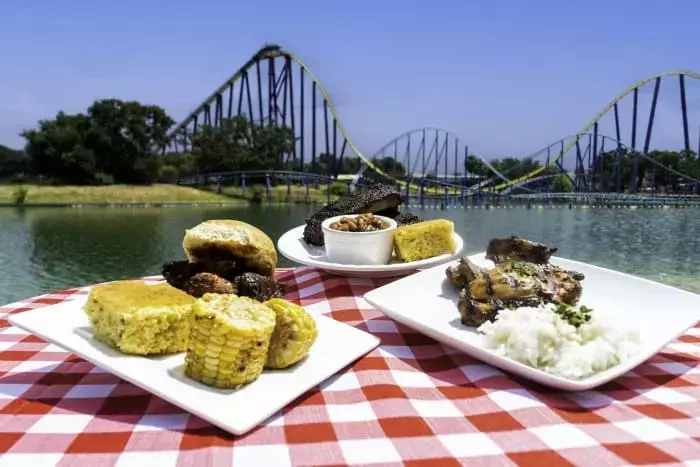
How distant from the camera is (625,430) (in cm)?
92

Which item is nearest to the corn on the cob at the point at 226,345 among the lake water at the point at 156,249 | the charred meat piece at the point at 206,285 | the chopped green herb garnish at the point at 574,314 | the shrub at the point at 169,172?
the charred meat piece at the point at 206,285

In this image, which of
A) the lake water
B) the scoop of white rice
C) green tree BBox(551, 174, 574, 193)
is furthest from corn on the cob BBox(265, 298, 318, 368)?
green tree BBox(551, 174, 574, 193)

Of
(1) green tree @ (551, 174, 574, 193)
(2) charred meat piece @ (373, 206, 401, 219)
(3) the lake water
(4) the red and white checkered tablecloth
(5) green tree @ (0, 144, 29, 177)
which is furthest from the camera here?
(1) green tree @ (551, 174, 574, 193)

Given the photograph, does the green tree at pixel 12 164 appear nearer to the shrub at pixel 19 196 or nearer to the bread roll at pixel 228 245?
the shrub at pixel 19 196

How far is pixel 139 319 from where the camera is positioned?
1.06 m

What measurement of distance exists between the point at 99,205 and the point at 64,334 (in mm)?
35415

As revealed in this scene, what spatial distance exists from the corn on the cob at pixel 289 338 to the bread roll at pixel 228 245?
498 mm

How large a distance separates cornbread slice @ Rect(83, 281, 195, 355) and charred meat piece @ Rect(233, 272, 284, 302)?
259 mm

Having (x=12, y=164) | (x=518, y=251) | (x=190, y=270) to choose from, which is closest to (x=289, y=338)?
(x=190, y=270)

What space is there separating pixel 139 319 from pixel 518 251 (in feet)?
4.41

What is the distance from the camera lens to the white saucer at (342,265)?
74.2 inches

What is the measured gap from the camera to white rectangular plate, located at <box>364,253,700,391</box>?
1088mm

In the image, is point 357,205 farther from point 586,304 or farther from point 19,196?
point 19,196

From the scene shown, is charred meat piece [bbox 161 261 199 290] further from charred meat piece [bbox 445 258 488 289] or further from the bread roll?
charred meat piece [bbox 445 258 488 289]
